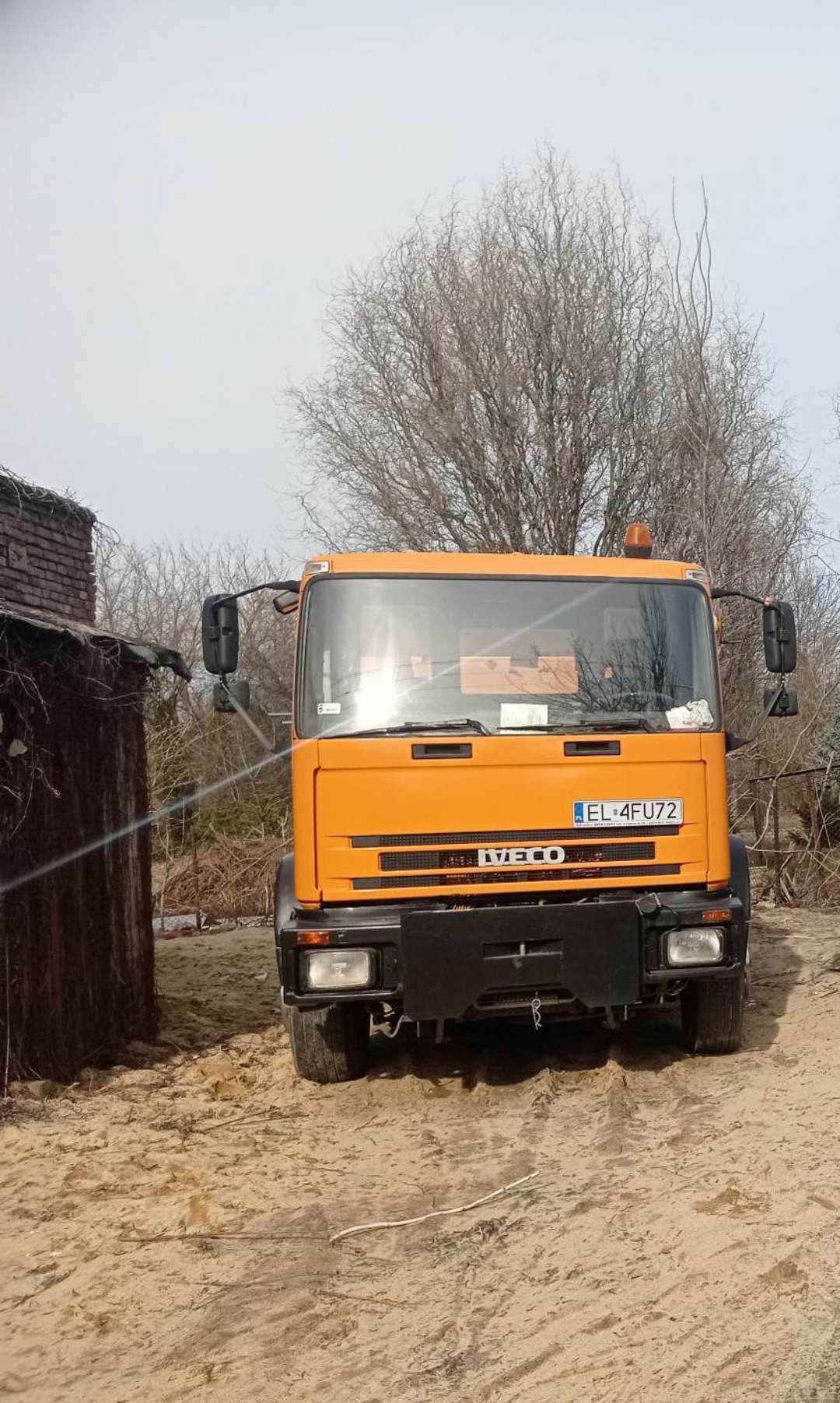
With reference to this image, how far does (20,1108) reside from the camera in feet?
20.4

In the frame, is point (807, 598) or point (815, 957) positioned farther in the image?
point (807, 598)

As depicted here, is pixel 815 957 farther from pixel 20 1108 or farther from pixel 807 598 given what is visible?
pixel 807 598

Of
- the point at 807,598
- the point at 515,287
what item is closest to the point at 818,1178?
the point at 515,287

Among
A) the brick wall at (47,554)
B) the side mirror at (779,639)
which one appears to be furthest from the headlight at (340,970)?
the brick wall at (47,554)

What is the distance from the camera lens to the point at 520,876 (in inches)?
237

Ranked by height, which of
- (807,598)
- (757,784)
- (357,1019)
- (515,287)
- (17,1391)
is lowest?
(17,1391)

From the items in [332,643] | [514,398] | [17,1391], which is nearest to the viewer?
[17,1391]

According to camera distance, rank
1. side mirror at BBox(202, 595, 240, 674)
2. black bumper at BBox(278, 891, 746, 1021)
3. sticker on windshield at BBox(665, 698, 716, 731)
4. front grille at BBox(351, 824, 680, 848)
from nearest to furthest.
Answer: black bumper at BBox(278, 891, 746, 1021), front grille at BBox(351, 824, 680, 848), sticker on windshield at BBox(665, 698, 716, 731), side mirror at BBox(202, 595, 240, 674)

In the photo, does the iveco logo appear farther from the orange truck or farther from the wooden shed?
the wooden shed

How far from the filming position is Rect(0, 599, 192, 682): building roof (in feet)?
20.5

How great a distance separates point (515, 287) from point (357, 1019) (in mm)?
16014

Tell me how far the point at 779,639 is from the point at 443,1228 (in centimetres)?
368

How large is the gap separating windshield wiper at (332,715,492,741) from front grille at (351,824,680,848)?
48 cm

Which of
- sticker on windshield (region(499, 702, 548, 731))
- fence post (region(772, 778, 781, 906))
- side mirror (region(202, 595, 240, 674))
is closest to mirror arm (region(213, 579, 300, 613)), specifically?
side mirror (region(202, 595, 240, 674))
